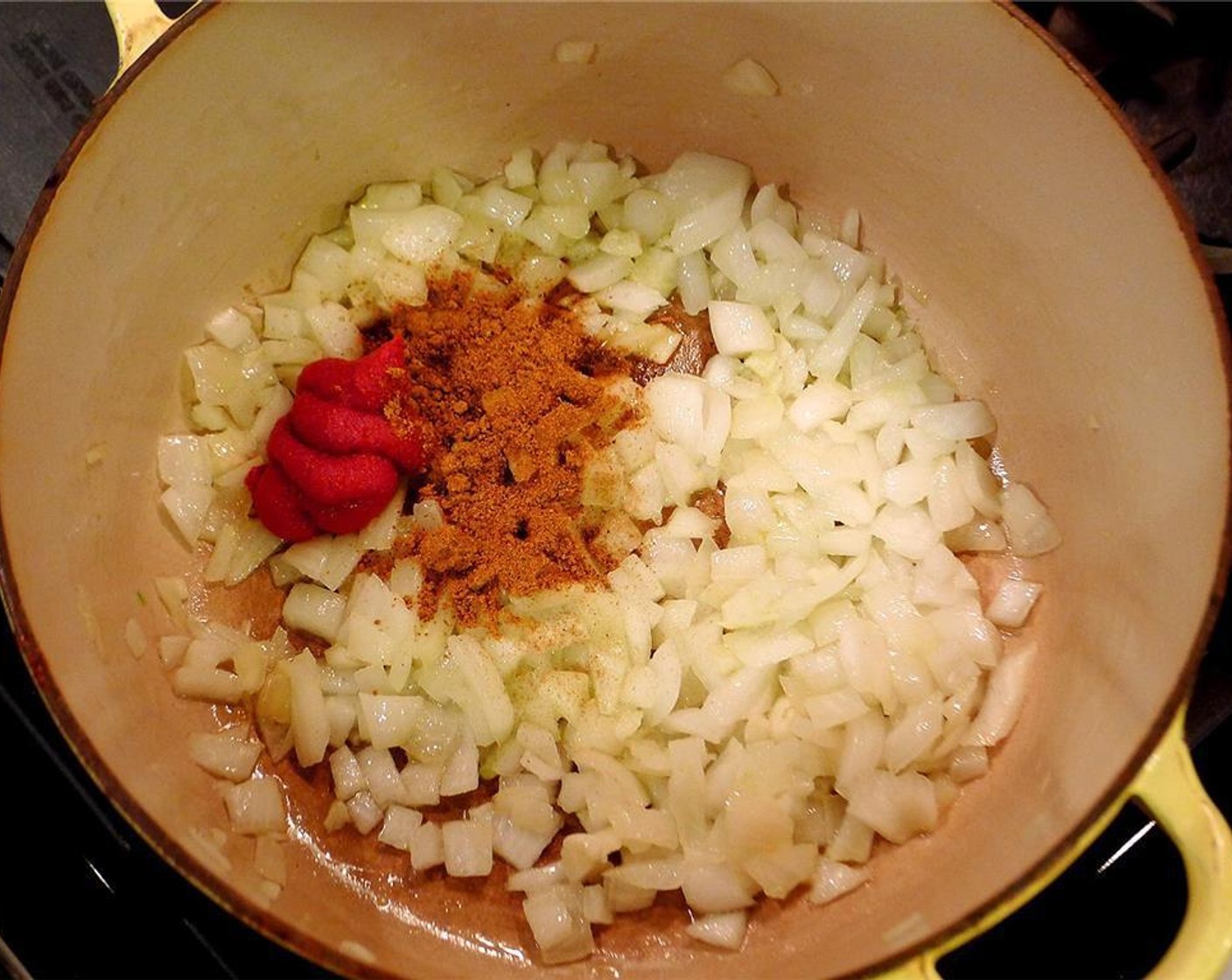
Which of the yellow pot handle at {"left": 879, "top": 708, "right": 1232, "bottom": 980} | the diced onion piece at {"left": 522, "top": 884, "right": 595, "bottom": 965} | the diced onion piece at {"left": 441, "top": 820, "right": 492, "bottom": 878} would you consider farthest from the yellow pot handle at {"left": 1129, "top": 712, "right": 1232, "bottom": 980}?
the diced onion piece at {"left": 441, "top": 820, "right": 492, "bottom": 878}

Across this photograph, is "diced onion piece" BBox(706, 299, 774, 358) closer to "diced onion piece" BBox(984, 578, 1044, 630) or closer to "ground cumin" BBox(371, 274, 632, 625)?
"ground cumin" BBox(371, 274, 632, 625)

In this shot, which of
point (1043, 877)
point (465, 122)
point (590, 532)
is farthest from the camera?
point (465, 122)

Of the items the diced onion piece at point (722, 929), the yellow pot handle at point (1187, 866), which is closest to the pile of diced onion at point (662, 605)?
the diced onion piece at point (722, 929)

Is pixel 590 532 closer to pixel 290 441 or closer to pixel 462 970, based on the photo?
pixel 290 441

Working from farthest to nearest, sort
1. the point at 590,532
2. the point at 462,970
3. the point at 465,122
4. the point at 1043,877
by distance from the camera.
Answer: the point at 465,122 → the point at 590,532 → the point at 462,970 → the point at 1043,877

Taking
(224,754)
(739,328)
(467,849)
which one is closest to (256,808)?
(224,754)

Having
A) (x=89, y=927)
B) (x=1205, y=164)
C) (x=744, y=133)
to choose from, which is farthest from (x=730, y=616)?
(x=1205, y=164)

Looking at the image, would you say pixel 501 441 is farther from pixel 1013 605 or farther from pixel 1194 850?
pixel 1194 850
